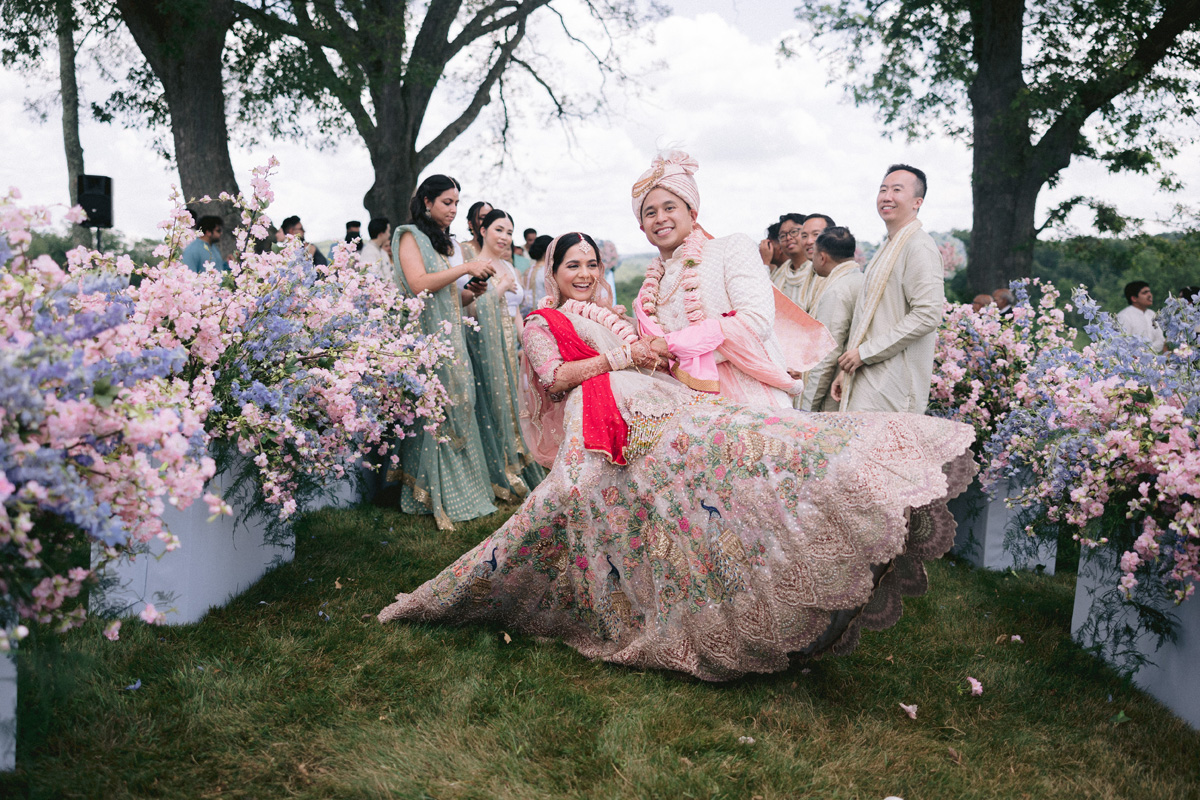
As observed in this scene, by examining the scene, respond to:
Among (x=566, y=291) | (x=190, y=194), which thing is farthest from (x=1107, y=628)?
(x=190, y=194)

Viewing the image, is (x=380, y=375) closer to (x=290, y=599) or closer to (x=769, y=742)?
(x=290, y=599)

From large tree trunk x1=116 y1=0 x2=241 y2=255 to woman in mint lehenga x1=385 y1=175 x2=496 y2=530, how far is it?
5.44 metres

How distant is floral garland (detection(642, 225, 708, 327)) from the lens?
3268mm

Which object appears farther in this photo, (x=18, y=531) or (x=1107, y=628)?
(x=1107, y=628)

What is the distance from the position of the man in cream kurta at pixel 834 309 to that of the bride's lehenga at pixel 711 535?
6.81 feet

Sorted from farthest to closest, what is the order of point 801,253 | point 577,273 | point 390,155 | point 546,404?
point 390,155 < point 801,253 < point 546,404 < point 577,273

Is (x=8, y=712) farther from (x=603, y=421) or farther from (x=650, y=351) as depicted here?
(x=650, y=351)

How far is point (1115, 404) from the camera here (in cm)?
290

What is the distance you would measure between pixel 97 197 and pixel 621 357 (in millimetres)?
9885

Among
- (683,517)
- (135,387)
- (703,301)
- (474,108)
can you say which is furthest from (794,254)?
(474,108)

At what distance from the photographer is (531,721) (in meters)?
2.80

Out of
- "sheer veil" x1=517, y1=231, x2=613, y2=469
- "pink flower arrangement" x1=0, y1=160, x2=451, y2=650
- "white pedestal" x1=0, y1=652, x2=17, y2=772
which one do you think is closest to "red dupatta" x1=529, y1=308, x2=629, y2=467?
"sheer veil" x1=517, y1=231, x2=613, y2=469

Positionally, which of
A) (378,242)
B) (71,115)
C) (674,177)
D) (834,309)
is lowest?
(834,309)

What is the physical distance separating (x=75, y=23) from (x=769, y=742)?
12222 millimetres
